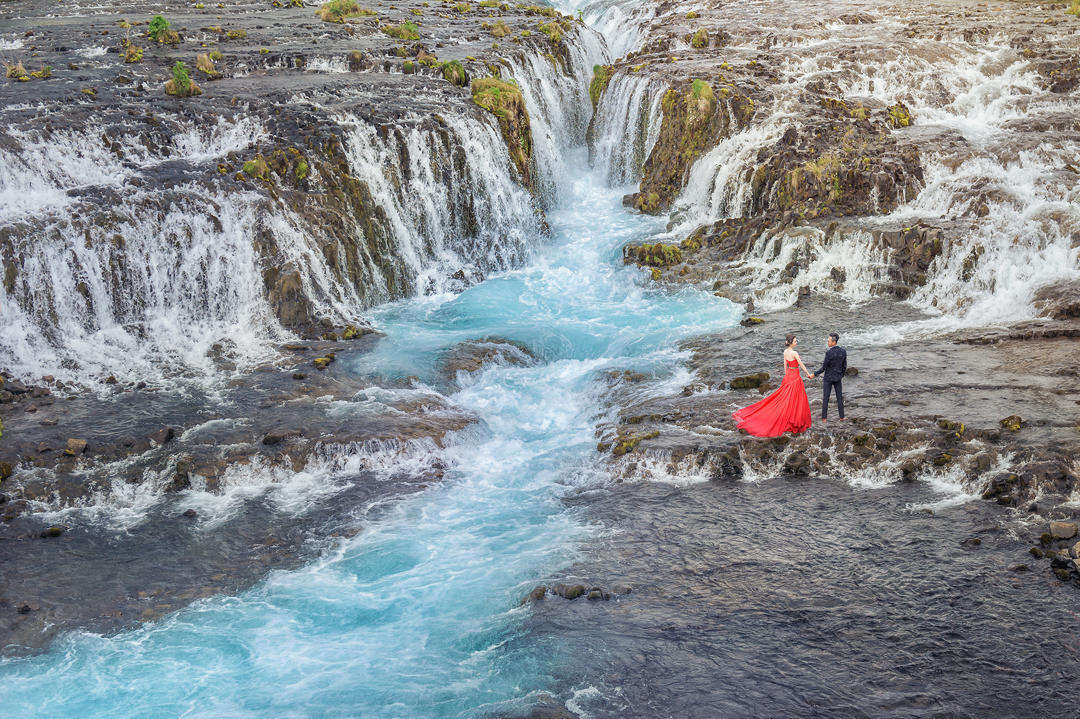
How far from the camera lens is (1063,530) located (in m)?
10.8

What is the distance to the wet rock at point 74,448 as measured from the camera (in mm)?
14656

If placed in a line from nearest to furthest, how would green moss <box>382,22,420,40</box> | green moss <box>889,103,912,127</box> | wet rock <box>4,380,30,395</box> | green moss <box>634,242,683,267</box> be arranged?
wet rock <box>4,380,30,395</box> < green moss <box>634,242,683,267</box> < green moss <box>889,103,912,127</box> < green moss <box>382,22,420,40</box>

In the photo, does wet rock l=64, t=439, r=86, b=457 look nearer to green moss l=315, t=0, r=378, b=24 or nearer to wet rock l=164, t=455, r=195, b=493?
wet rock l=164, t=455, r=195, b=493

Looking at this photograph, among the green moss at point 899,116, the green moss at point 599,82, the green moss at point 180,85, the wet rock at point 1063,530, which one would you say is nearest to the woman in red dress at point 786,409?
the wet rock at point 1063,530

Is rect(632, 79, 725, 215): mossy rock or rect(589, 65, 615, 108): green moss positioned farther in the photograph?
rect(589, 65, 615, 108): green moss

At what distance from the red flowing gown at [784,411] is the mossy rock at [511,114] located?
1450cm

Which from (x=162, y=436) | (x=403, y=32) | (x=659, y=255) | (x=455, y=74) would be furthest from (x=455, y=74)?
(x=162, y=436)

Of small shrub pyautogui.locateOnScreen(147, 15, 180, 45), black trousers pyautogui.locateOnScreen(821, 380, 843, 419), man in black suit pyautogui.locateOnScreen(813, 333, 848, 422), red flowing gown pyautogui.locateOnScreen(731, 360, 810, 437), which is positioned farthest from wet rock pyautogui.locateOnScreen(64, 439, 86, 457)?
small shrub pyautogui.locateOnScreen(147, 15, 180, 45)

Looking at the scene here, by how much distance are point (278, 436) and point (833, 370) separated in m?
9.59

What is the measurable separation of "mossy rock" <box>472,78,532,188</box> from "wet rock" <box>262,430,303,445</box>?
13.7 meters

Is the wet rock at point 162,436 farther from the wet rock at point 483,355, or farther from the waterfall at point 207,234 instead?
the wet rock at point 483,355

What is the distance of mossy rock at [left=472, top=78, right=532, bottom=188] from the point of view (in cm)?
2648

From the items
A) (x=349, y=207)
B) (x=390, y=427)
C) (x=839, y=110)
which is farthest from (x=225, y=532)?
(x=839, y=110)

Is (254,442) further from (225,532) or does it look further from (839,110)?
(839,110)
